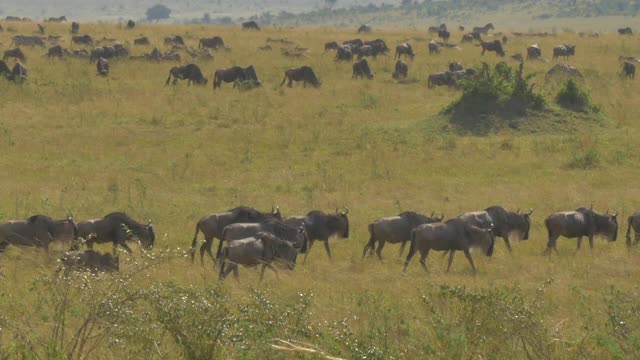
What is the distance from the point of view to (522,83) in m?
29.3

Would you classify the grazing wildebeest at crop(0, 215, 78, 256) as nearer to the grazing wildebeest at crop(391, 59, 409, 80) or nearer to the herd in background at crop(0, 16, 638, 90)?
the herd in background at crop(0, 16, 638, 90)

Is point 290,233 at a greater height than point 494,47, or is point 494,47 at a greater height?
point 290,233

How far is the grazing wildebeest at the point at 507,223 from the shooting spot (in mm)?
16000

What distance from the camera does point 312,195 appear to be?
20.0m

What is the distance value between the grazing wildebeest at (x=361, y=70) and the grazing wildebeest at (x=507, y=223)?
75.3 ft

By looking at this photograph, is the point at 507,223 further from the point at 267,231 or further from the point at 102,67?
the point at 102,67

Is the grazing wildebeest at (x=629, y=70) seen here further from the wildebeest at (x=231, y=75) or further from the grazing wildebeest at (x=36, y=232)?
the grazing wildebeest at (x=36, y=232)

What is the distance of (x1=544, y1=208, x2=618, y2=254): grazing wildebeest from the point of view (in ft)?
52.3

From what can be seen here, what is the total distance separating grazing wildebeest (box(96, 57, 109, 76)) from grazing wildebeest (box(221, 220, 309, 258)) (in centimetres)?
2366

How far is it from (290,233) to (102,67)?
2437cm

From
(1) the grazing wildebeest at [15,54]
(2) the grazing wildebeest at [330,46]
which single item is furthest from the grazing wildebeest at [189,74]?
(2) the grazing wildebeest at [330,46]

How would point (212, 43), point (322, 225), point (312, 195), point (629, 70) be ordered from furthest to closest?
point (212, 43) < point (629, 70) < point (312, 195) < point (322, 225)

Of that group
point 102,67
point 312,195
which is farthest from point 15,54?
point 312,195

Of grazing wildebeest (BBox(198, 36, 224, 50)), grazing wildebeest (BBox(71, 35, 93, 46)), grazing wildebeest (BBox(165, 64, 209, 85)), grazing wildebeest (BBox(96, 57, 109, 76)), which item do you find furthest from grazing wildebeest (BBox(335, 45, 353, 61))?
grazing wildebeest (BBox(71, 35, 93, 46))
